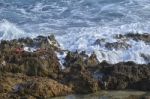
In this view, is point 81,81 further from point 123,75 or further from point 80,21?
point 80,21

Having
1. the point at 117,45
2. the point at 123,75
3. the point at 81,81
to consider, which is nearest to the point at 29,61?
the point at 81,81

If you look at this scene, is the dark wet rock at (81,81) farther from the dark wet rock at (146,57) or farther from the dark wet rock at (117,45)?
the dark wet rock at (117,45)

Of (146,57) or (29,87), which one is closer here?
(29,87)

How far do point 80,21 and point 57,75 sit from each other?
6.52 meters

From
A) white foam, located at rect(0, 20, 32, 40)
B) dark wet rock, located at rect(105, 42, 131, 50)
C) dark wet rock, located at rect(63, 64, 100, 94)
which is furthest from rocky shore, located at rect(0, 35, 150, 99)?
white foam, located at rect(0, 20, 32, 40)

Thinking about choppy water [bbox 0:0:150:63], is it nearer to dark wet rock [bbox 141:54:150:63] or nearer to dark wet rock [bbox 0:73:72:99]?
dark wet rock [bbox 141:54:150:63]

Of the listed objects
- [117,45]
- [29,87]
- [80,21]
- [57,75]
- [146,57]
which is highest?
[80,21]

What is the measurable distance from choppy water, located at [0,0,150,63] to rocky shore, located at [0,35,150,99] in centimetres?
127

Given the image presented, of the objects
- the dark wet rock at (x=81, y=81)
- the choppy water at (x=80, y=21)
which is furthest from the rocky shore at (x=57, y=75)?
the choppy water at (x=80, y=21)

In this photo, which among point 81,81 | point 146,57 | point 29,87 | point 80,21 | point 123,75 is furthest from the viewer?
point 80,21

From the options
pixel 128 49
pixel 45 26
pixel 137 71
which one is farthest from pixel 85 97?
pixel 45 26

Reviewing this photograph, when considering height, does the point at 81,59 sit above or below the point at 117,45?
below

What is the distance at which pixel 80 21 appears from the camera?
17562 mm

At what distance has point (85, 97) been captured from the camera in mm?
10547
